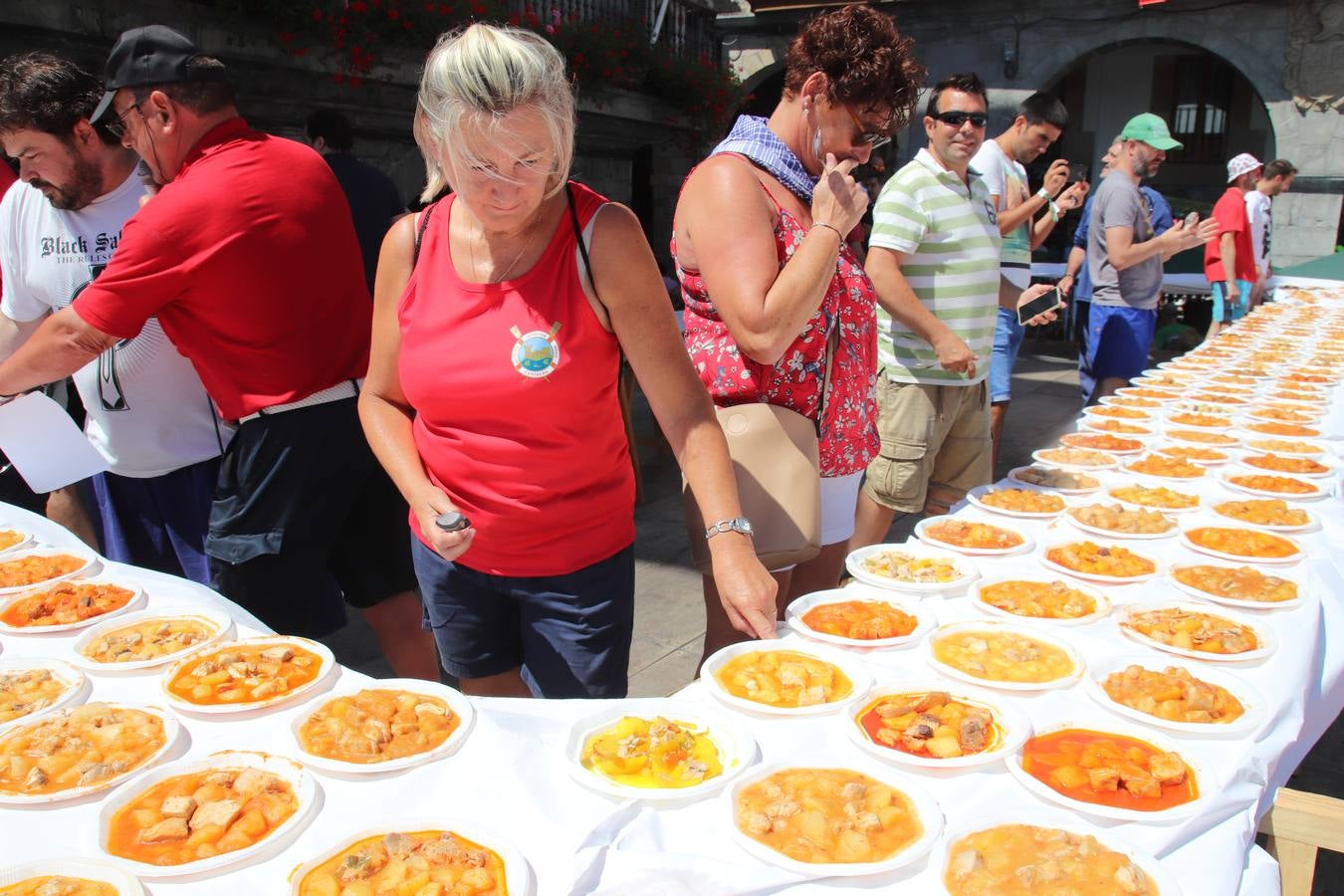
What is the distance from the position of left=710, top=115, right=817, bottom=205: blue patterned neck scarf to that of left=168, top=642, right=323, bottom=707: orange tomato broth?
1.33 m

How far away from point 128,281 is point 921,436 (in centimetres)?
230

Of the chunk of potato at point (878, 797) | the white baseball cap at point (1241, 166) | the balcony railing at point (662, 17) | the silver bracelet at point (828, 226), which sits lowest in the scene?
the chunk of potato at point (878, 797)

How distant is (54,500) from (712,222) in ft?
7.46

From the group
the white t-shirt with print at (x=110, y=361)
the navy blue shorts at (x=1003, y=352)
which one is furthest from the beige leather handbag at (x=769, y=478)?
the navy blue shorts at (x=1003, y=352)

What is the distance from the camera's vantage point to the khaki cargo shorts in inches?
123

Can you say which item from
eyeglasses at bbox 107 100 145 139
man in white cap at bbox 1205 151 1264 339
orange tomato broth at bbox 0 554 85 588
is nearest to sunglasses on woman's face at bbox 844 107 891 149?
eyeglasses at bbox 107 100 145 139

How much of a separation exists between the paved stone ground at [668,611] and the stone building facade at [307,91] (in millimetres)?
2080

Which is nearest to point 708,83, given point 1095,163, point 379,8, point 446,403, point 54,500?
point 379,8

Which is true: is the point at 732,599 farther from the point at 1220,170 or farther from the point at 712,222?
the point at 1220,170

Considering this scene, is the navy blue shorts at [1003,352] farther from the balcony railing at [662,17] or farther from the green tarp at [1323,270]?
the balcony railing at [662,17]

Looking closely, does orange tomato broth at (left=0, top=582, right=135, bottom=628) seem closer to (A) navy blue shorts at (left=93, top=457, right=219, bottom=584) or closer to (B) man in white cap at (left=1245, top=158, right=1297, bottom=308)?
(A) navy blue shorts at (left=93, top=457, right=219, bottom=584)

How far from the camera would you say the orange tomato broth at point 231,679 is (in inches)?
59.4

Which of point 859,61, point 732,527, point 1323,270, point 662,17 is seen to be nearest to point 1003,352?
point 859,61

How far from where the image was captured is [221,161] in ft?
6.88
